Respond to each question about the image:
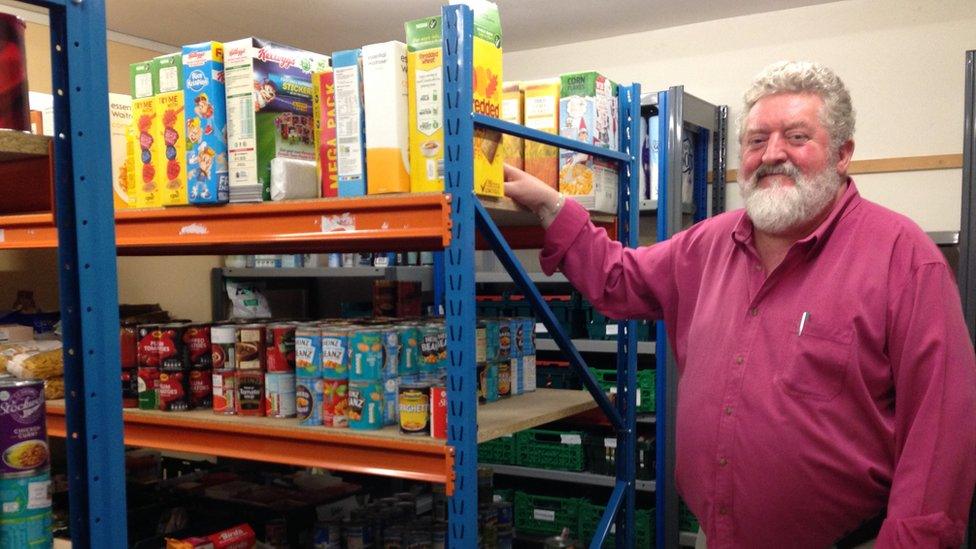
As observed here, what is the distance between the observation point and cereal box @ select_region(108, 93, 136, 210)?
2383mm

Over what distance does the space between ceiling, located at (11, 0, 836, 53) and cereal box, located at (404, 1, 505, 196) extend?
7.65ft

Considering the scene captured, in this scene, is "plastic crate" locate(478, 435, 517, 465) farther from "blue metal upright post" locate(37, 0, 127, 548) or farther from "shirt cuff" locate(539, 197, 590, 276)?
→ "blue metal upright post" locate(37, 0, 127, 548)

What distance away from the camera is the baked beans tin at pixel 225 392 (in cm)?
225

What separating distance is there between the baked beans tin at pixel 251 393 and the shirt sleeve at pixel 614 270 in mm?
894

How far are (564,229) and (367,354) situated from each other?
65 centimetres

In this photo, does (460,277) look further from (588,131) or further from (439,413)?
(588,131)

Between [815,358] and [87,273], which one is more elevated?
[87,273]

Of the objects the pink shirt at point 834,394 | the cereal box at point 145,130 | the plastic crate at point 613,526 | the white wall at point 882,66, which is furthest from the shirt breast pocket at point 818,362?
the white wall at point 882,66

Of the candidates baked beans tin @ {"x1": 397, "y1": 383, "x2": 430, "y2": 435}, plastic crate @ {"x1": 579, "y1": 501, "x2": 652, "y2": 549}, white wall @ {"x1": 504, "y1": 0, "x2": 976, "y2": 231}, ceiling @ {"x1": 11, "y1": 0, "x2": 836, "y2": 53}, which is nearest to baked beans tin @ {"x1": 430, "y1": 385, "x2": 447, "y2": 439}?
baked beans tin @ {"x1": 397, "y1": 383, "x2": 430, "y2": 435}

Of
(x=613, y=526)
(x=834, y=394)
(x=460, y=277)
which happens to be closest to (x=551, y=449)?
(x=613, y=526)

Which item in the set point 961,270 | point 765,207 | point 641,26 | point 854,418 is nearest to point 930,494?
point 854,418

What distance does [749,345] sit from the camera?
190 cm

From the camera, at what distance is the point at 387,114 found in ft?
5.88

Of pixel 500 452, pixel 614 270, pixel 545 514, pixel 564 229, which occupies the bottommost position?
pixel 545 514
